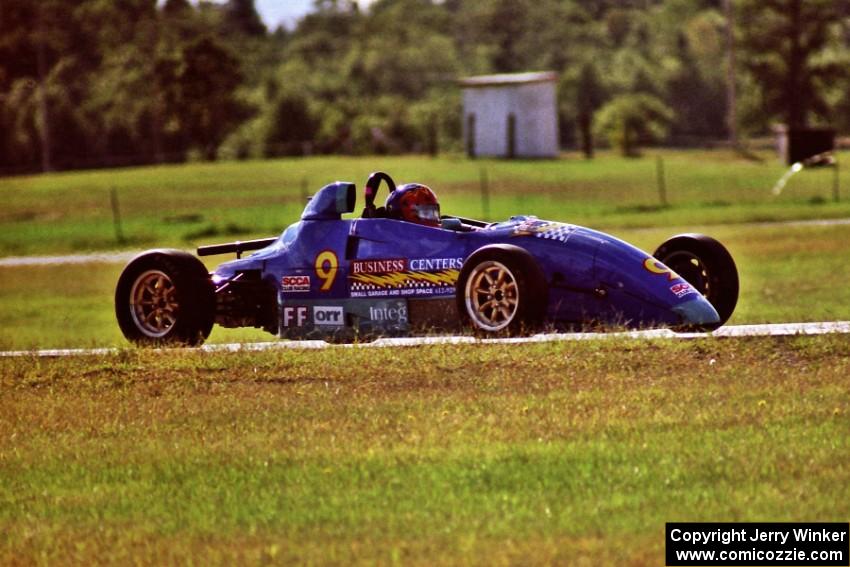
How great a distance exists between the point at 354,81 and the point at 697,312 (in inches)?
5005

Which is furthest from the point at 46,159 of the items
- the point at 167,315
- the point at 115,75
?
the point at 167,315

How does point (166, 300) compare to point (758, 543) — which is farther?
point (166, 300)

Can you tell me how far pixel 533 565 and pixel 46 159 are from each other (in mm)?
92216

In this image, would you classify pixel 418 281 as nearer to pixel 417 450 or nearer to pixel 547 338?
pixel 547 338

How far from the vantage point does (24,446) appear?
11.0m

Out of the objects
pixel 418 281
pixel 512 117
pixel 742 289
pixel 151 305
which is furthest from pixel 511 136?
pixel 418 281

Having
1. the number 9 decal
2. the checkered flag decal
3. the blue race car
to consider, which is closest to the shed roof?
the blue race car

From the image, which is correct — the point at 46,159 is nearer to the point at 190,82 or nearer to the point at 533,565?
the point at 190,82

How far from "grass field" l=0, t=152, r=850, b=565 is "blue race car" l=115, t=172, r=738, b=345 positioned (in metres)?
0.56

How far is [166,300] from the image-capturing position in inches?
611

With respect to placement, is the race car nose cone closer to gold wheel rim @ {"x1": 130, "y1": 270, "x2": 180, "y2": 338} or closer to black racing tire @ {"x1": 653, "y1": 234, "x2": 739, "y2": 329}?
black racing tire @ {"x1": 653, "y1": 234, "x2": 739, "y2": 329}

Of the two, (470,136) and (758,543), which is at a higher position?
(758,543)

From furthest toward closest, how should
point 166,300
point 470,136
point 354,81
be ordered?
point 354,81 → point 470,136 → point 166,300

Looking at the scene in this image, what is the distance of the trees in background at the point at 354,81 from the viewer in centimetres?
9769
